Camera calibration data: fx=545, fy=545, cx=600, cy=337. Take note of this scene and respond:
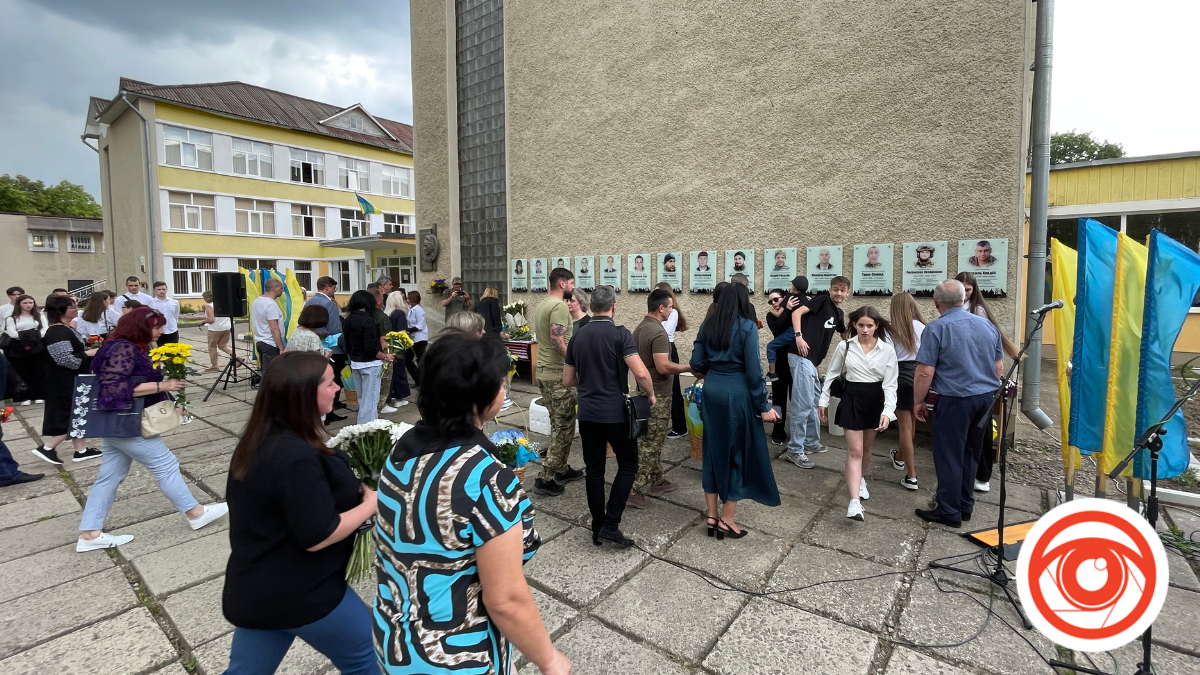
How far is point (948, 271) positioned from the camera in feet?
19.6

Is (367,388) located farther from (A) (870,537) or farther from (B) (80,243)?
(B) (80,243)

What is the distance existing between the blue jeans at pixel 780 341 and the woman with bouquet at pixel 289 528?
16.2ft

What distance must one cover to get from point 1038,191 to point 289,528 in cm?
697

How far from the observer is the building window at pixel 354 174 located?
3200 centimetres

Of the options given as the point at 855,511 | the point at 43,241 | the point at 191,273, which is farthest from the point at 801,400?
the point at 43,241

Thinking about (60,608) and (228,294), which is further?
(228,294)

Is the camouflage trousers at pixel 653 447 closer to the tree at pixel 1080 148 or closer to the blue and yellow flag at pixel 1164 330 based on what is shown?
the blue and yellow flag at pixel 1164 330

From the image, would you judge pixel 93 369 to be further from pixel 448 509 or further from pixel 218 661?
pixel 448 509

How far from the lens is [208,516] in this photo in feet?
13.3

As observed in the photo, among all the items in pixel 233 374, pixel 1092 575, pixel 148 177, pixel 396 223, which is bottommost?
pixel 233 374

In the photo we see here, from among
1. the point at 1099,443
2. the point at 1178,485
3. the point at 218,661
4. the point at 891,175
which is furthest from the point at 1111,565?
the point at 891,175

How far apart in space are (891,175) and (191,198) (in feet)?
101

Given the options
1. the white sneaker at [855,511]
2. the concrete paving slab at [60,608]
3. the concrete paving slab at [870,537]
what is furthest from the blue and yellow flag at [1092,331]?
the concrete paving slab at [60,608]

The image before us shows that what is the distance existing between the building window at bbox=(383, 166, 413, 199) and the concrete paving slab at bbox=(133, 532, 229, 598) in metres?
33.9
